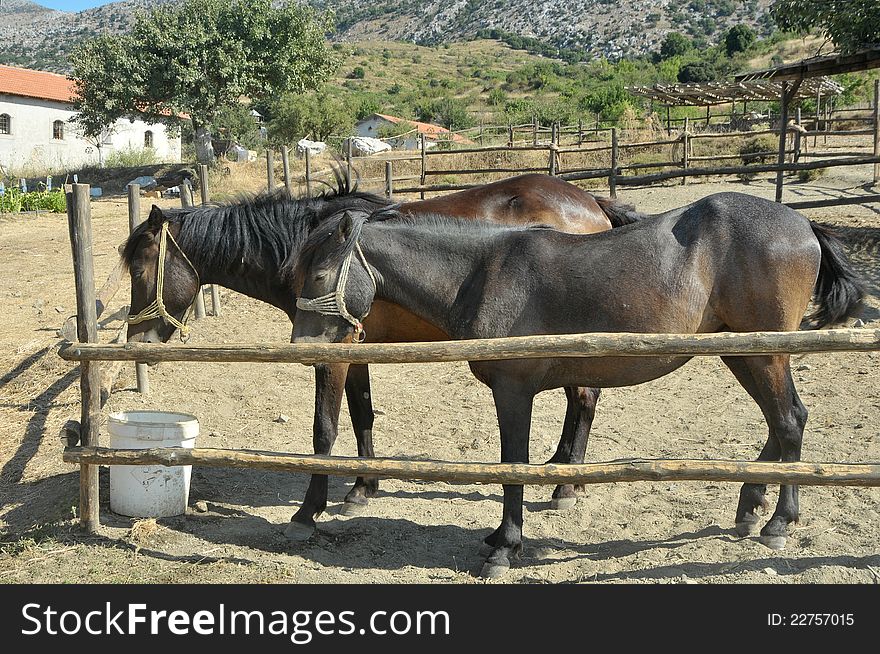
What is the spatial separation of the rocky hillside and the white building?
196ft

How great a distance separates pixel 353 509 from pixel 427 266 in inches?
64.4

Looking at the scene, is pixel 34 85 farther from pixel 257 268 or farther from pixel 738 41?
pixel 738 41

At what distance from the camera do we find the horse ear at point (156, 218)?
465cm

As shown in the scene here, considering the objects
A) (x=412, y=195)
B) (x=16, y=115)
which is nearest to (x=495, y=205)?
(x=412, y=195)

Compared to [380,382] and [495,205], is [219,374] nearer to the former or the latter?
[380,382]

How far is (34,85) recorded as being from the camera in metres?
38.9

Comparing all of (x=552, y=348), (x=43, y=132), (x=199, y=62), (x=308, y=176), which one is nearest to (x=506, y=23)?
(x=43, y=132)

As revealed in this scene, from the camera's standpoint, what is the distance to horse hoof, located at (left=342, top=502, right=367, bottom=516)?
4512 mm

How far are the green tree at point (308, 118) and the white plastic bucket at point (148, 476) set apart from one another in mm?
29942

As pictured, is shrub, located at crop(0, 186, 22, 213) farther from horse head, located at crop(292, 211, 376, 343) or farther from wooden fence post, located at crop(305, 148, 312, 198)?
horse head, located at crop(292, 211, 376, 343)

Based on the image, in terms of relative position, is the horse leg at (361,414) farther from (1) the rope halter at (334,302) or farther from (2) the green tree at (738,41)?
(2) the green tree at (738,41)

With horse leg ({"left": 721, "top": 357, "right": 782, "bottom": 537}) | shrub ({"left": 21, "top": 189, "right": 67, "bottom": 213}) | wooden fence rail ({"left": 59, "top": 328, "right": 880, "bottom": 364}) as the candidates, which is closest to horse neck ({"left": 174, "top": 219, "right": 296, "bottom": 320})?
wooden fence rail ({"left": 59, "top": 328, "right": 880, "bottom": 364})

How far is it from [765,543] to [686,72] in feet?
205

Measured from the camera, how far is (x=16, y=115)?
36344mm
